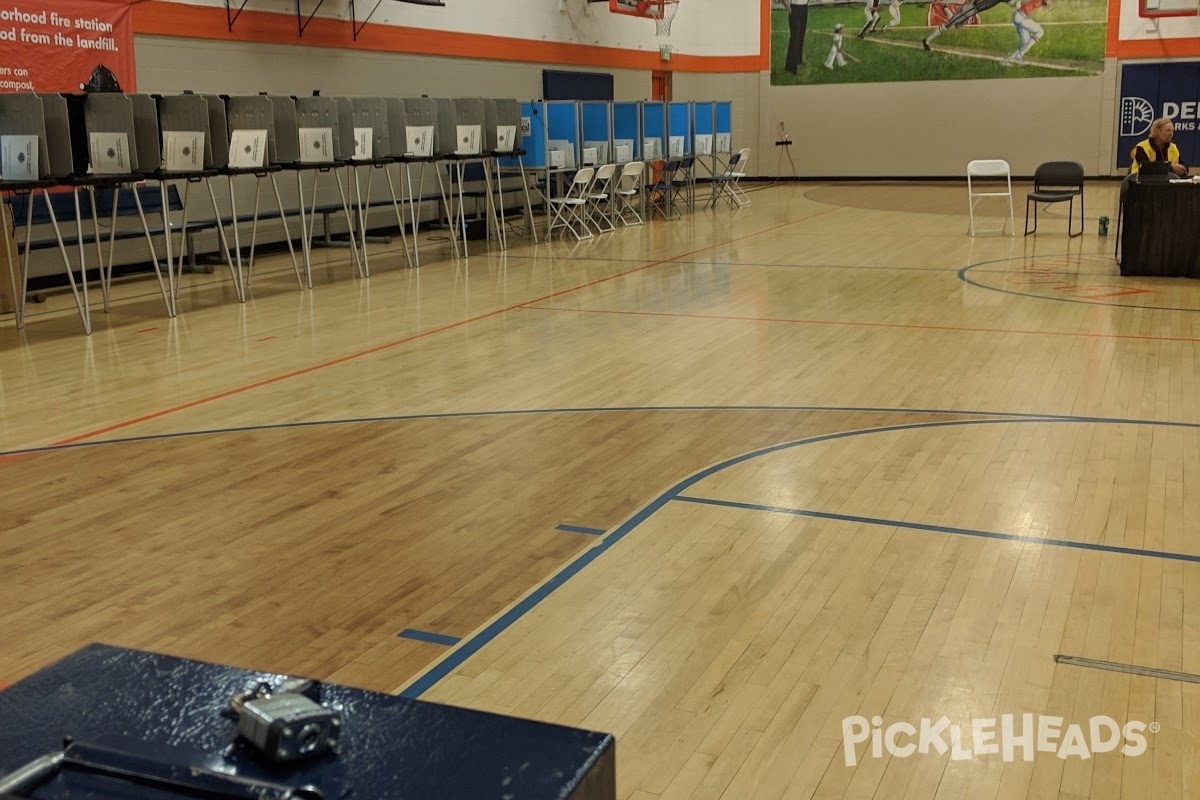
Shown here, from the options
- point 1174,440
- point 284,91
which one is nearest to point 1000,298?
point 1174,440

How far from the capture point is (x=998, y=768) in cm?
267

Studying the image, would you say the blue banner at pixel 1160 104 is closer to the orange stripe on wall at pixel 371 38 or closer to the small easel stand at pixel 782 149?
the small easel stand at pixel 782 149

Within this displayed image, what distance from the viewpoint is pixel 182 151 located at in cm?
905

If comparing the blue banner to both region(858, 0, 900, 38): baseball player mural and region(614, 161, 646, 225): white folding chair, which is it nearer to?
region(858, 0, 900, 38): baseball player mural

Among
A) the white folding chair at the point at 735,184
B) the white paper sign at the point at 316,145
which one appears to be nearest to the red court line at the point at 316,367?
the white paper sign at the point at 316,145

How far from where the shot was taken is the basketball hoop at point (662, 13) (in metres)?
20.9

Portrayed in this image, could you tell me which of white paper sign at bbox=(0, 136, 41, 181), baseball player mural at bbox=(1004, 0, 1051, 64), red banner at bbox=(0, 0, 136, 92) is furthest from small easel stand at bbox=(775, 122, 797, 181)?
white paper sign at bbox=(0, 136, 41, 181)

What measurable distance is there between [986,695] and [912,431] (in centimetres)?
267

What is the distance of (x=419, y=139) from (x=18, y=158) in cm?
435

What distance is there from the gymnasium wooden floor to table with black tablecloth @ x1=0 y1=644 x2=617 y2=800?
4.88 feet

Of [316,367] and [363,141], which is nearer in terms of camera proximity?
[316,367]

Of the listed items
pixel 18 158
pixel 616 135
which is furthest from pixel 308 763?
pixel 616 135

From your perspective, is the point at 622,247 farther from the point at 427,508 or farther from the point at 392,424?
the point at 427,508

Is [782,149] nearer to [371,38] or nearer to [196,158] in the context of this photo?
[371,38]
